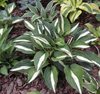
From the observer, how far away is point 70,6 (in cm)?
307

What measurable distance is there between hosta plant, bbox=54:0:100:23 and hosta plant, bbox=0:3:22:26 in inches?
21.3

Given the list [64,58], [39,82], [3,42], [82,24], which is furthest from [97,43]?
[3,42]

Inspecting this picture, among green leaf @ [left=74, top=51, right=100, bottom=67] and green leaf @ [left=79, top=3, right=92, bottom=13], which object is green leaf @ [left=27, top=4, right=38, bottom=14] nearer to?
green leaf @ [left=79, top=3, right=92, bottom=13]

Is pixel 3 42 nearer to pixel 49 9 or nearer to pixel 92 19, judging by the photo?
pixel 49 9

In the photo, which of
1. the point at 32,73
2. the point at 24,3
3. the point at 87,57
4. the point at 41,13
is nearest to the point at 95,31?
the point at 87,57

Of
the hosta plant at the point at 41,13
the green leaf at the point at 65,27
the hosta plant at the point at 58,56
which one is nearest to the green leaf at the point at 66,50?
the hosta plant at the point at 58,56

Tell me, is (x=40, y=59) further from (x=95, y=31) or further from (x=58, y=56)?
(x=95, y=31)

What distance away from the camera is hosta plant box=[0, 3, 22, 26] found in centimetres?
298

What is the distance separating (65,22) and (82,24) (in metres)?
0.54

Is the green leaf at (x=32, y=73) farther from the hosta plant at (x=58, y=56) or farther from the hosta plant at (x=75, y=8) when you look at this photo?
the hosta plant at (x=75, y=8)

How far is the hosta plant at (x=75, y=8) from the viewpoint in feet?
9.86

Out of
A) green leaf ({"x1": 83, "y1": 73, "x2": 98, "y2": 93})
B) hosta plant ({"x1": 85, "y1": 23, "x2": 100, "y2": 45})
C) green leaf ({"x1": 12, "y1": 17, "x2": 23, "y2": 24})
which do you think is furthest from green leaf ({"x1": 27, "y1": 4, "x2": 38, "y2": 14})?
green leaf ({"x1": 83, "y1": 73, "x2": 98, "y2": 93})

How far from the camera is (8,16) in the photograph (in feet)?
10.0

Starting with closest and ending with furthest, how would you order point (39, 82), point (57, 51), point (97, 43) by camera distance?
1. point (57, 51)
2. point (39, 82)
3. point (97, 43)
